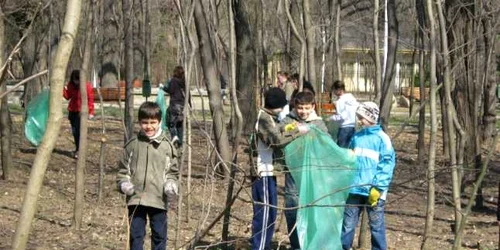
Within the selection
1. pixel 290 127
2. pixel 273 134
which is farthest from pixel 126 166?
pixel 290 127

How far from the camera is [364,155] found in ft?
23.7

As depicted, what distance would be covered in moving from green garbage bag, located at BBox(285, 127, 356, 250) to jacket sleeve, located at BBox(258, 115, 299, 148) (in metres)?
0.06

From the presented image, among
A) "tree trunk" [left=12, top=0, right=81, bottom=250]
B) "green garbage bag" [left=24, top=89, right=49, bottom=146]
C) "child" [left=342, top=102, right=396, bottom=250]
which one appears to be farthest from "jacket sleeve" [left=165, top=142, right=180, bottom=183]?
"green garbage bag" [left=24, top=89, right=49, bottom=146]

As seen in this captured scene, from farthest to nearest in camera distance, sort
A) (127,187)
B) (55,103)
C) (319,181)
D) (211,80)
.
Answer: (211,80)
(319,181)
(127,187)
(55,103)

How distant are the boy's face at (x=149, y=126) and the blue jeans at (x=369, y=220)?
175 cm

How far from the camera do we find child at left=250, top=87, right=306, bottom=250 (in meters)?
7.24

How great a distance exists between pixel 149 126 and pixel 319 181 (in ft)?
4.66

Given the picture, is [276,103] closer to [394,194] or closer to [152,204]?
[152,204]

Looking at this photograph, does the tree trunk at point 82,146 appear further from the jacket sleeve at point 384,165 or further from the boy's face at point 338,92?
the boy's face at point 338,92

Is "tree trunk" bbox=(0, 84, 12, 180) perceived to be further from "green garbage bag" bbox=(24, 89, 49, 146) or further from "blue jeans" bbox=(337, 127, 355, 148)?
"blue jeans" bbox=(337, 127, 355, 148)

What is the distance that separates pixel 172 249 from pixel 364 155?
189 centimetres

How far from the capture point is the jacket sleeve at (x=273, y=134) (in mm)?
7188

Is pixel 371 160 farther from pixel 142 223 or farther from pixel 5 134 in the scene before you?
pixel 5 134

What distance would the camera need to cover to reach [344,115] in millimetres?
12594
